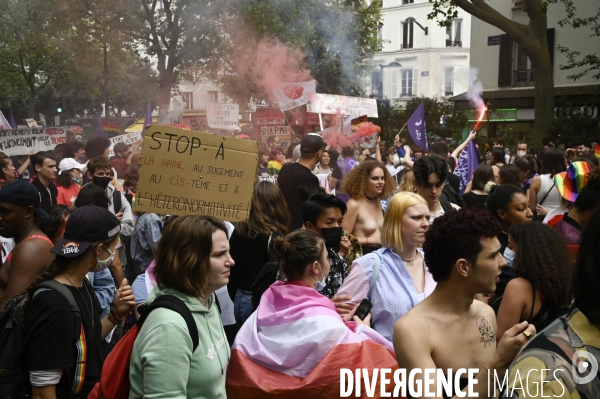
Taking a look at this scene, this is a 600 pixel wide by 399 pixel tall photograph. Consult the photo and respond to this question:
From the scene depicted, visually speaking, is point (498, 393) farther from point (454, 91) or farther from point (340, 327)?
point (454, 91)

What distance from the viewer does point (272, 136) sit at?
2322 cm

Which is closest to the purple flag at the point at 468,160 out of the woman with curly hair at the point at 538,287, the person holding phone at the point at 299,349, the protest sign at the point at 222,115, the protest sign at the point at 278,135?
the woman with curly hair at the point at 538,287

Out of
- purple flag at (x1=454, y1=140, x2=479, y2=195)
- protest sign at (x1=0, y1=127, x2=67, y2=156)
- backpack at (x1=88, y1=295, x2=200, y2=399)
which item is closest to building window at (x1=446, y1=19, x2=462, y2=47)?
protest sign at (x1=0, y1=127, x2=67, y2=156)

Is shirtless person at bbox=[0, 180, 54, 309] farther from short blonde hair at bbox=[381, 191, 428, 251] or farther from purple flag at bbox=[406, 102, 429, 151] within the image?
purple flag at bbox=[406, 102, 429, 151]

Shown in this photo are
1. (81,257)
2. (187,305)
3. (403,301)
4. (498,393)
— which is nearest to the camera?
(498,393)

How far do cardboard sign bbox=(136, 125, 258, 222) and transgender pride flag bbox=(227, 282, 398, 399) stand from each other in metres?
1.27

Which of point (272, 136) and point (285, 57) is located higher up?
point (285, 57)

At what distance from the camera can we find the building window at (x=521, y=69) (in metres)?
28.1

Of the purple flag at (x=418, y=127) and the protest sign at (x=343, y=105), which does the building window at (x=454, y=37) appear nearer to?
the protest sign at (x=343, y=105)

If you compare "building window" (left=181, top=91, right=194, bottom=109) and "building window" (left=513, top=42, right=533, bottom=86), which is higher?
"building window" (left=513, top=42, right=533, bottom=86)

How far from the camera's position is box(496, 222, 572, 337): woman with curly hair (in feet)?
→ 11.6

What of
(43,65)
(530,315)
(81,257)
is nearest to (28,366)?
(81,257)

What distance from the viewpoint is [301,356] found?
3285 mm

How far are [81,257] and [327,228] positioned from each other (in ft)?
6.84
